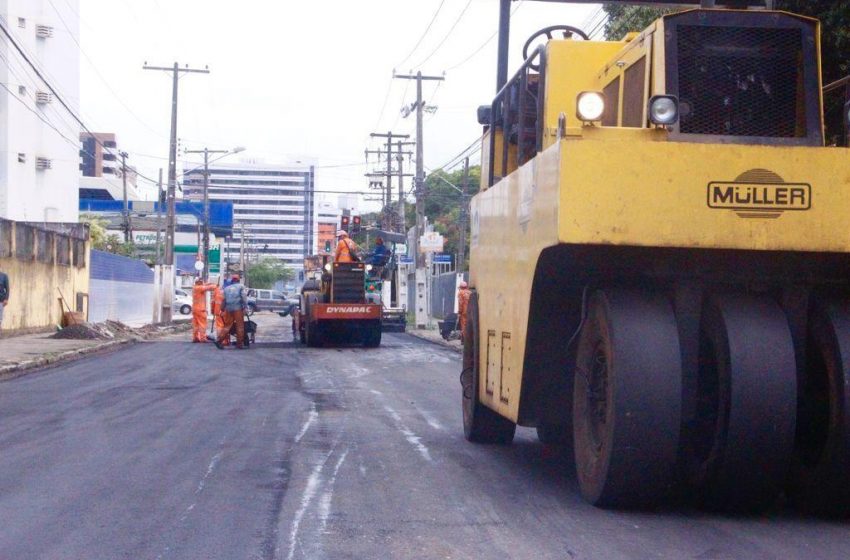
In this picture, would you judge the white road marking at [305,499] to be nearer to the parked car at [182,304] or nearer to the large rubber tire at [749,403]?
the large rubber tire at [749,403]

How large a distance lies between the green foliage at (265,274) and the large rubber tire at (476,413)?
125 m

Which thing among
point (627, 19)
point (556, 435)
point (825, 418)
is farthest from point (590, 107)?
point (627, 19)

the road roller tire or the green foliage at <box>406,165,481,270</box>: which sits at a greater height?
the green foliage at <box>406,165,481,270</box>

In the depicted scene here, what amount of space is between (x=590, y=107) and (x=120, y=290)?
132 ft

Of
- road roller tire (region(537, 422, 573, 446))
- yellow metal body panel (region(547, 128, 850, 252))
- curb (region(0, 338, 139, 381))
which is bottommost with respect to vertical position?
curb (region(0, 338, 139, 381))

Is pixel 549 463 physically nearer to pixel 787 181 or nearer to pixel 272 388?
pixel 787 181

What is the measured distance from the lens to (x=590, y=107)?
6461 mm

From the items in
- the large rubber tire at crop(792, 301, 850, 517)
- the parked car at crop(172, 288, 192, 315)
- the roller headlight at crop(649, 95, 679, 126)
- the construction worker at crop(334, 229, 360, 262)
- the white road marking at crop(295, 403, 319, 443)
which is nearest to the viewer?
the large rubber tire at crop(792, 301, 850, 517)

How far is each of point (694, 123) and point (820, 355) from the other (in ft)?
4.96

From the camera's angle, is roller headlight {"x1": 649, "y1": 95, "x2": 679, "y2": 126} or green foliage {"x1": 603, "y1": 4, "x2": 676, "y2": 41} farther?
green foliage {"x1": 603, "y1": 4, "x2": 676, "y2": 41}

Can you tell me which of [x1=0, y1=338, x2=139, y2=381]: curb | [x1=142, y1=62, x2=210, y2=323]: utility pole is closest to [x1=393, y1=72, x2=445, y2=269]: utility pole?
[x1=142, y1=62, x2=210, y2=323]: utility pole

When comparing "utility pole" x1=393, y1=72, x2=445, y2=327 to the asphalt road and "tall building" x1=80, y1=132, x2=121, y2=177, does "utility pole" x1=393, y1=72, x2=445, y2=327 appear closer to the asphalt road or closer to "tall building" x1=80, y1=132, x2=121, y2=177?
the asphalt road

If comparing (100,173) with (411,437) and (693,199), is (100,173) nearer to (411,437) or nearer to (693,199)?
(411,437)

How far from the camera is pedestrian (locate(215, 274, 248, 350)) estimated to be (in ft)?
86.2
